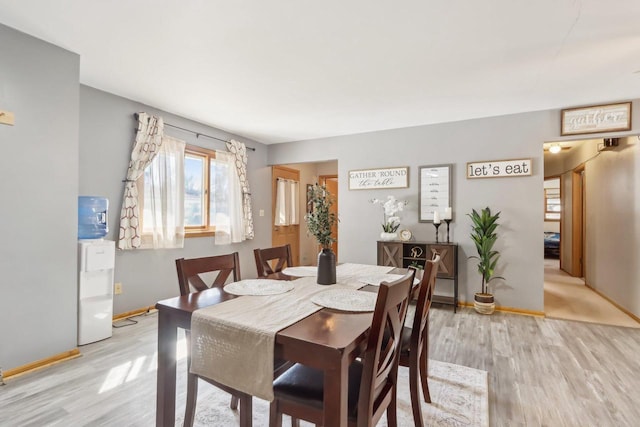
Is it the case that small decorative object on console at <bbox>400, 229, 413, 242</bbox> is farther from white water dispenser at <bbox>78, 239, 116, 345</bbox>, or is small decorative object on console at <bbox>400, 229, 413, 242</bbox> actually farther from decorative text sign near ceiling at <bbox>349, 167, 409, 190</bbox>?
white water dispenser at <bbox>78, 239, 116, 345</bbox>

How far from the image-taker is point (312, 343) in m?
1.05

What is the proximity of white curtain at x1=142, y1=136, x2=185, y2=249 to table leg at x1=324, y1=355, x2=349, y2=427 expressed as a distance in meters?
3.25

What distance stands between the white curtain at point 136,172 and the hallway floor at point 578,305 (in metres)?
4.78

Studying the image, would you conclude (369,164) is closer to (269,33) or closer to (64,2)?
(269,33)

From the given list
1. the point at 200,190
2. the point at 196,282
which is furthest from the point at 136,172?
the point at 196,282

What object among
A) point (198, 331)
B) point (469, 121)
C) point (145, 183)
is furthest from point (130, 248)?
point (469, 121)

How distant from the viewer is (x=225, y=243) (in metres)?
4.62

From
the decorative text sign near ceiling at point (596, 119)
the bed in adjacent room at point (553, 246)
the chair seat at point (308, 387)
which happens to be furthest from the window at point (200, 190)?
the bed in adjacent room at point (553, 246)

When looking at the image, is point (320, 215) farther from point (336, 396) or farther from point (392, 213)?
point (392, 213)

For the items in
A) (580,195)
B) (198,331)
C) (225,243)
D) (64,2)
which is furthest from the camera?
(580,195)

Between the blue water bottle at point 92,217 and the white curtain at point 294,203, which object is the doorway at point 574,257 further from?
the blue water bottle at point 92,217

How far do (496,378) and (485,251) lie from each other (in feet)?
5.77

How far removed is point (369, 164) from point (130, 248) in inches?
128

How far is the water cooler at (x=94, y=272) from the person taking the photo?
9.00 feet
